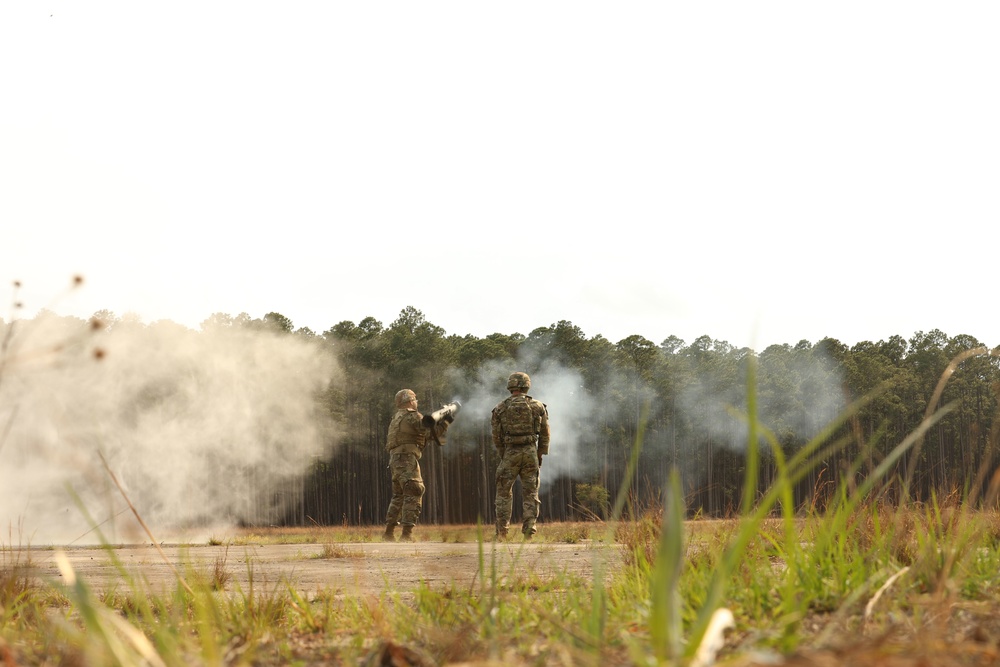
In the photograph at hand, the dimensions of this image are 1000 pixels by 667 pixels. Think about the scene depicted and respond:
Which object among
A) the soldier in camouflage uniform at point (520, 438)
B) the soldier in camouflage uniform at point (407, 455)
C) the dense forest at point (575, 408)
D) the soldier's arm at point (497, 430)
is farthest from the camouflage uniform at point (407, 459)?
the dense forest at point (575, 408)

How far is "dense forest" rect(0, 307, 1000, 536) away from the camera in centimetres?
3891

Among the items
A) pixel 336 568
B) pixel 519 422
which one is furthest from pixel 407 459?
pixel 336 568

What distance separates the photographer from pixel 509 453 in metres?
10.9

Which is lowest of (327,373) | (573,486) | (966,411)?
(573,486)

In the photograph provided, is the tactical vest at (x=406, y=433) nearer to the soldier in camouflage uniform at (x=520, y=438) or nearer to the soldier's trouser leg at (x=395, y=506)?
the soldier's trouser leg at (x=395, y=506)

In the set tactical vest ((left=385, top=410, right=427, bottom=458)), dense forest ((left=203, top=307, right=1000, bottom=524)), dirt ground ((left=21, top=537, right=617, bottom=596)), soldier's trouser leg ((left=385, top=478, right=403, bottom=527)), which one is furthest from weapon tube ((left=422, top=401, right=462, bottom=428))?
dense forest ((left=203, top=307, right=1000, bottom=524))

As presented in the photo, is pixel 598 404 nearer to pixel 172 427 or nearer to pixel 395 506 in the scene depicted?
pixel 172 427

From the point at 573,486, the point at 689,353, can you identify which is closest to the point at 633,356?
the point at 689,353

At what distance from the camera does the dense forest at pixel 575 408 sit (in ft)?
128

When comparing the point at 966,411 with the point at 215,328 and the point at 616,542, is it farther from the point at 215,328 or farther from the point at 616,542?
the point at 616,542

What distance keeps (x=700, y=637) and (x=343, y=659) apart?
1291 mm

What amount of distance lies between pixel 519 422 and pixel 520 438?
220 millimetres

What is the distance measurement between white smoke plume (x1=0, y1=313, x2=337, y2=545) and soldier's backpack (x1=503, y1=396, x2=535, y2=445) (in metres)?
10.7

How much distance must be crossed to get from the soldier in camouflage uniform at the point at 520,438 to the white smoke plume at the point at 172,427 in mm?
10578
